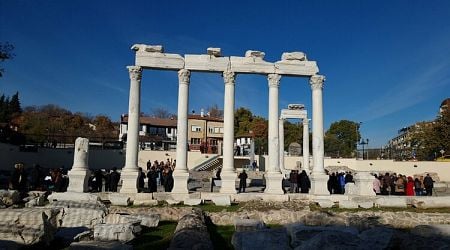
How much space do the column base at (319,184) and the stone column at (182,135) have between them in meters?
6.38

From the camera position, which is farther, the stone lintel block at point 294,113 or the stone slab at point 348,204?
the stone lintel block at point 294,113

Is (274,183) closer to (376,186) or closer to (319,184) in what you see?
(319,184)

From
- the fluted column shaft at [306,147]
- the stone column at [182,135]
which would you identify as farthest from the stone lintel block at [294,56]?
the fluted column shaft at [306,147]

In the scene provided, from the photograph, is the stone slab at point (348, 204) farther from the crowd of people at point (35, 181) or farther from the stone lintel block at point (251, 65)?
the crowd of people at point (35, 181)

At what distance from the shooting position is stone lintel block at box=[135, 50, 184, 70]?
19.8 m

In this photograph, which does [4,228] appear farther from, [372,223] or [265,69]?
[265,69]

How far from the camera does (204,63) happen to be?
66.1 ft

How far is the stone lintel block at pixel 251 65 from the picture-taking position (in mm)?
20370

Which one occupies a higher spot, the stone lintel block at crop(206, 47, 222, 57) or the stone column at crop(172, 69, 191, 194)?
the stone lintel block at crop(206, 47, 222, 57)

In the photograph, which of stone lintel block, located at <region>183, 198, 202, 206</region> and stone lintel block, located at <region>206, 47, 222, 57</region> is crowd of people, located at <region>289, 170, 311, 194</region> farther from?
stone lintel block, located at <region>206, 47, 222, 57</region>

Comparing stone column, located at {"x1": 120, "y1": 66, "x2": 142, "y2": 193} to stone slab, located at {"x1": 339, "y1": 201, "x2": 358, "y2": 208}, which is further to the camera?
stone column, located at {"x1": 120, "y1": 66, "x2": 142, "y2": 193}

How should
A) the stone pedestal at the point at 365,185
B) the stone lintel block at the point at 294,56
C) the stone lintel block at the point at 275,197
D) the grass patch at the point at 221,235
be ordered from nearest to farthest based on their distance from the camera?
the grass patch at the point at 221,235 → the stone lintel block at the point at 275,197 → the stone pedestal at the point at 365,185 → the stone lintel block at the point at 294,56

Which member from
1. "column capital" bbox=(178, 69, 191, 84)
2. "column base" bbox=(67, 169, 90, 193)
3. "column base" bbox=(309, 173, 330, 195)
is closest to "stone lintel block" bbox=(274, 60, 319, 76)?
"column capital" bbox=(178, 69, 191, 84)

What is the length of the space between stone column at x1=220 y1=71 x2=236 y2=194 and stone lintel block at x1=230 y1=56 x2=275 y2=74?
50cm
